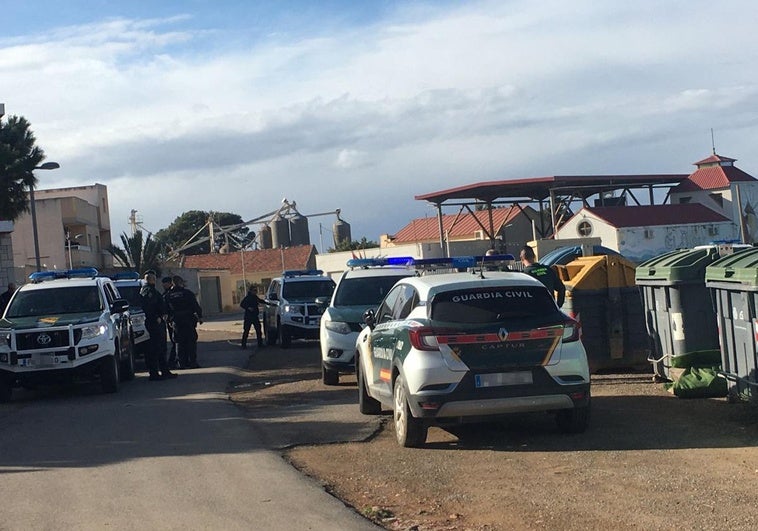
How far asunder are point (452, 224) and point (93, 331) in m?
54.5

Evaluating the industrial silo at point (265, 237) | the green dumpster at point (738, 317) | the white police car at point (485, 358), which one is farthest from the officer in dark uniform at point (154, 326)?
the industrial silo at point (265, 237)

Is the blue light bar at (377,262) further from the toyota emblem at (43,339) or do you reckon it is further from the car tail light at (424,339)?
the car tail light at (424,339)

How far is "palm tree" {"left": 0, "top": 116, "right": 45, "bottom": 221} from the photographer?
29.5 m

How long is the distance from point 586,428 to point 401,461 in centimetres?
204

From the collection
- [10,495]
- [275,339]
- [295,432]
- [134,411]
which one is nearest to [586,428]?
[295,432]

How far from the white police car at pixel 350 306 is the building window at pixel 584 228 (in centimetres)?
3638

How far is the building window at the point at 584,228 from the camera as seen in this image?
52.9 metres

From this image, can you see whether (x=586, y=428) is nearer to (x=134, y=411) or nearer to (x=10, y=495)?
(x=10, y=495)

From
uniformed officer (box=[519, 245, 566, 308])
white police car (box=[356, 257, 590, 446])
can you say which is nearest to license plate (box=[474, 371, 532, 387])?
white police car (box=[356, 257, 590, 446])

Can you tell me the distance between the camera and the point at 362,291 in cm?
1700

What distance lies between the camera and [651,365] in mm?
13766

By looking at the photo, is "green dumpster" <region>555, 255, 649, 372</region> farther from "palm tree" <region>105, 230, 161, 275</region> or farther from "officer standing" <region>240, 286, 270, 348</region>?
"palm tree" <region>105, 230, 161, 275</region>

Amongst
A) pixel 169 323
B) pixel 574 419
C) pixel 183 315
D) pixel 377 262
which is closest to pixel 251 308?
pixel 169 323

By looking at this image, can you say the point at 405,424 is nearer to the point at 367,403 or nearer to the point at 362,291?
the point at 367,403
